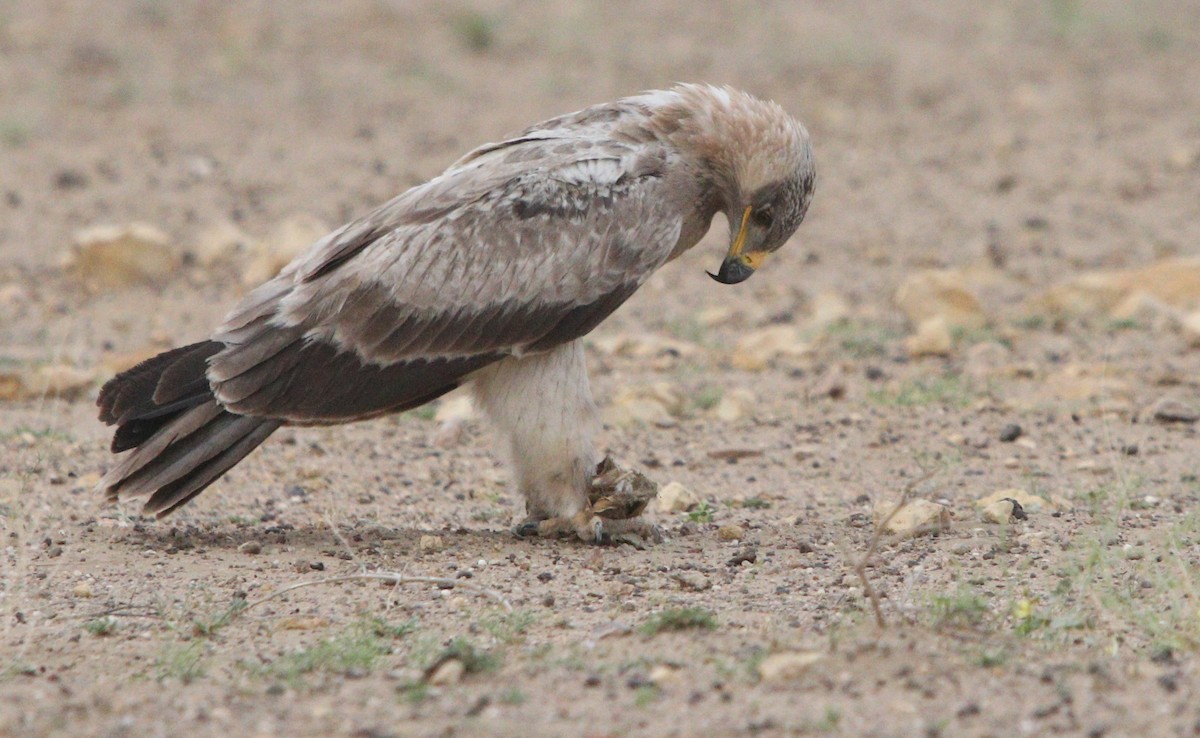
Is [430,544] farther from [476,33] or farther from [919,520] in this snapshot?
[476,33]

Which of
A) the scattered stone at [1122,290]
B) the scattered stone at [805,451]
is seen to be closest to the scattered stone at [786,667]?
the scattered stone at [805,451]

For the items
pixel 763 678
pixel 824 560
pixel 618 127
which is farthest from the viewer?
pixel 618 127

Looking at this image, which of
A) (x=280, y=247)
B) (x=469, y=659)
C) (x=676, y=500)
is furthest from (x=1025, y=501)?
(x=280, y=247)

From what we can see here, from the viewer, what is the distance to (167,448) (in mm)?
6129

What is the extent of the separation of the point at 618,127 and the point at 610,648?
8.05ft

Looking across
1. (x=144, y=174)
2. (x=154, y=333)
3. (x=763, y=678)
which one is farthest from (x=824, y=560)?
(x=144, y=174)

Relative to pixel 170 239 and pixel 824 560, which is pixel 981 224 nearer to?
pixel 170 239

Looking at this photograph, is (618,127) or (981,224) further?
(981,224)

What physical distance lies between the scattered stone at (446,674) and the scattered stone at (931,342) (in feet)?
17.6

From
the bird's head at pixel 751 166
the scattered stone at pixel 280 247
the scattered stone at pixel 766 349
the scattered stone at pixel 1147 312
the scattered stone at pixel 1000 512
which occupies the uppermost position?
the bird's head at pixel 751 166

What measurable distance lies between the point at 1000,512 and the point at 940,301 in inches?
147

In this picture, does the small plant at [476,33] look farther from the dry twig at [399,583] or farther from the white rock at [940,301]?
the dry twig at [399,583]

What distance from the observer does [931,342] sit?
941 cm

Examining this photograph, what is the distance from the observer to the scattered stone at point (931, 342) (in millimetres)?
9406
